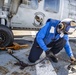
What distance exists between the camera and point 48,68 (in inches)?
193

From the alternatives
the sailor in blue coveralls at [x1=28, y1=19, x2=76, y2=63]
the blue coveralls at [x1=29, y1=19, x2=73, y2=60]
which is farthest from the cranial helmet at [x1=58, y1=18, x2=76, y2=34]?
the blue coveralls at [x1=29, y1=19, x2=73, y2=60]

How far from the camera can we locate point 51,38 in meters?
4.82

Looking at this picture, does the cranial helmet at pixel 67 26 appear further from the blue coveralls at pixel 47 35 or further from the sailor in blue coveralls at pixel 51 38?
the blue coveralls at pixel 47 35

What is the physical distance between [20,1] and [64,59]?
1.94 meters

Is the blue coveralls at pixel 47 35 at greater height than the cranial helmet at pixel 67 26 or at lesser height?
lesser

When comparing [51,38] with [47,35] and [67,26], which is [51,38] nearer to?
[47,35]

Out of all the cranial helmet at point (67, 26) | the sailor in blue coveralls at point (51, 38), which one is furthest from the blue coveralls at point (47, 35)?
the cranial helmet at point (67, 26)

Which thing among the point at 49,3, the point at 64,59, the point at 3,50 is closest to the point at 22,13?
the point at 49,3

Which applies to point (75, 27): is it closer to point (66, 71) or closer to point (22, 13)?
point (66, 71)

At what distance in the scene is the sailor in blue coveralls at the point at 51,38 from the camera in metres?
4.45

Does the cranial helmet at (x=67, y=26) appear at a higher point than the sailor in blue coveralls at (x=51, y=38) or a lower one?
higher

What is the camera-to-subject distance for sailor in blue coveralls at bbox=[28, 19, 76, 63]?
4453 millimetres

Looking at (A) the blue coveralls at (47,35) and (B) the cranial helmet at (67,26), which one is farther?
(A) the blue coveralls at (47,35)

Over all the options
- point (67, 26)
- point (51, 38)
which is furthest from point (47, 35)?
point (67, 26)
